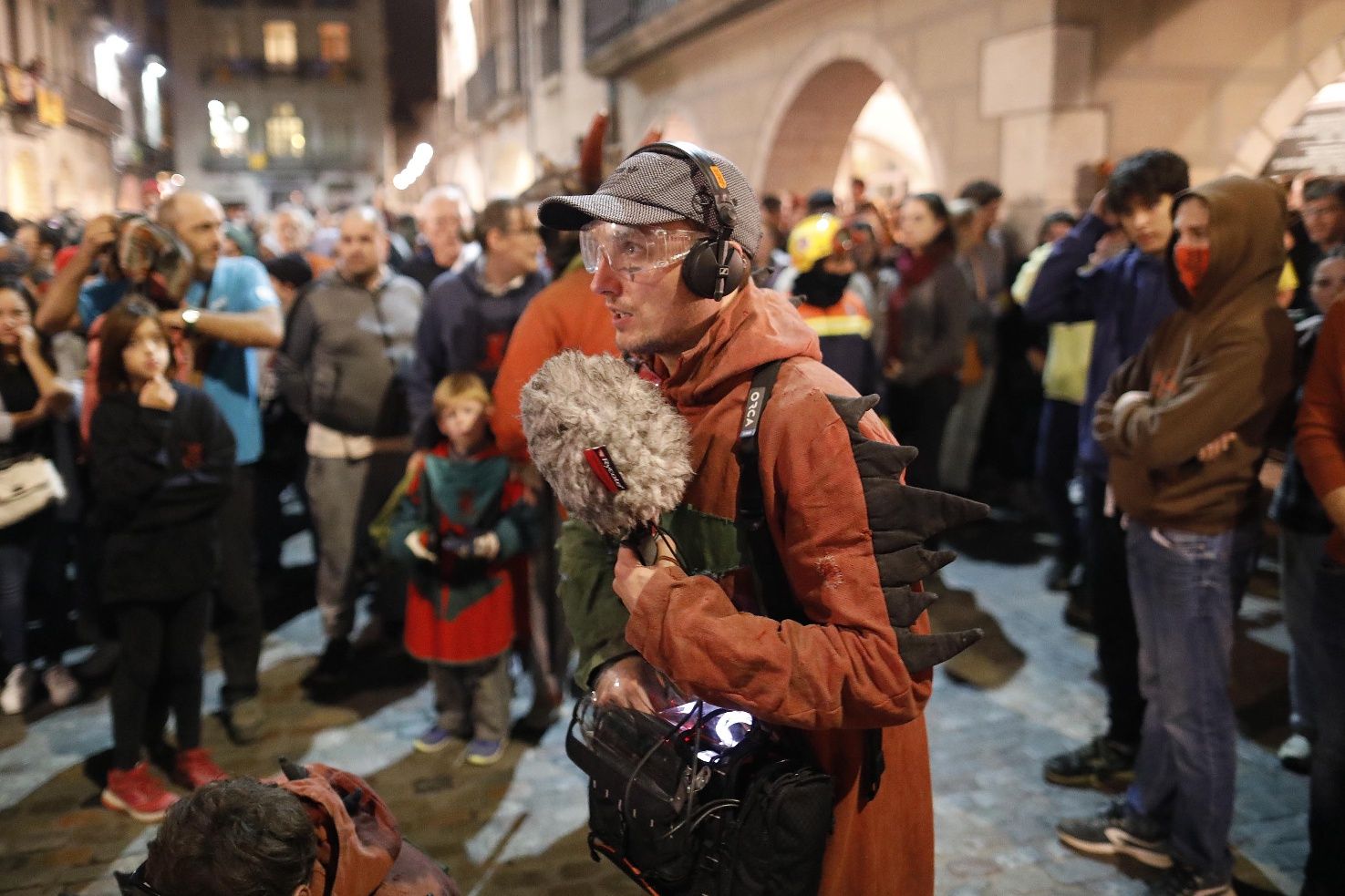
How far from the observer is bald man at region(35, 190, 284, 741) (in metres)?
4.00

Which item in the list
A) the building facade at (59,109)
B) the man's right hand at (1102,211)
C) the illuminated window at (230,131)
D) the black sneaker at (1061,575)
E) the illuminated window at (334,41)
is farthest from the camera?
the illuminated window at (334,41)

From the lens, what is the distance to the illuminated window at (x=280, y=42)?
147 feet

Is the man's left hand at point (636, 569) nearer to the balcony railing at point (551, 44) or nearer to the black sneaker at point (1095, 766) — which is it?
the black sneaker at point (1095, 766)

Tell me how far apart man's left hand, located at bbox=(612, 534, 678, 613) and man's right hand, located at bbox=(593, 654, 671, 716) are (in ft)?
0.54

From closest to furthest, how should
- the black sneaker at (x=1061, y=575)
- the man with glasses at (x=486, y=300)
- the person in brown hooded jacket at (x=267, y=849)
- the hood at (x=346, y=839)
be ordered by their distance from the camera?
the person in brown hooded jacket at (x=267, y=849) → the hood at (x=346, y=839) → the man with glasses at (x=486, y=300) → the black sneaker at (x=1061, y=575)

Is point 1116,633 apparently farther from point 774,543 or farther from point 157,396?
point 157,396

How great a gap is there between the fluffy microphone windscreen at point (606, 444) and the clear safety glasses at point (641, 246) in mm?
175

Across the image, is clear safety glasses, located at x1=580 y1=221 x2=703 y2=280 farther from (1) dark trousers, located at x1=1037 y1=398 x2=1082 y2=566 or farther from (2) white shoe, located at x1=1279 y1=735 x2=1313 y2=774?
(1) dark trousers, located at x1=1037 y1=398 x2=1082 y2=566

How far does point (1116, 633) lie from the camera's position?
3.68 m

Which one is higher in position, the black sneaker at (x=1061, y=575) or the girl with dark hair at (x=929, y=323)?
the girl with dark hair at (x=929, y=323)

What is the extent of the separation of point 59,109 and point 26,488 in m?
17.9

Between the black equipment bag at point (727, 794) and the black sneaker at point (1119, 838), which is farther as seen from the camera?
the black sneaker at point (1119, 838)

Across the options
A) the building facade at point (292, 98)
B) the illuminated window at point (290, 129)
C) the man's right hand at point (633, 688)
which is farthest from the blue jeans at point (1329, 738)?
the illuminated window at point (290, 129)

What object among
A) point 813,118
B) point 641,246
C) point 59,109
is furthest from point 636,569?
point 59,109
